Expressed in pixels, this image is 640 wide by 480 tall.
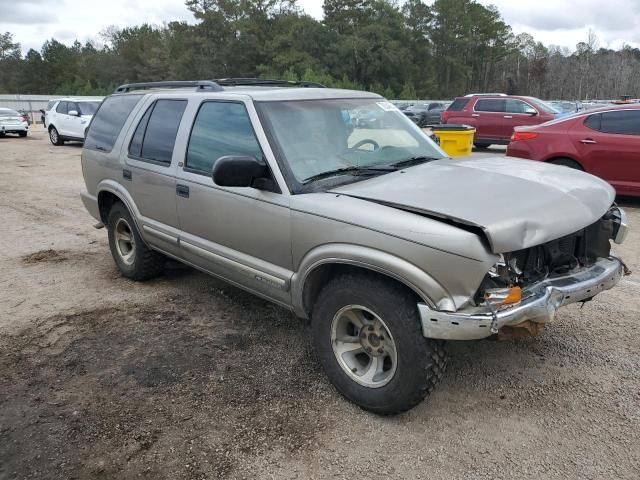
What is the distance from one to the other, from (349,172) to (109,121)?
2.96 m

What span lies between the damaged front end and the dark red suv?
1290 cm

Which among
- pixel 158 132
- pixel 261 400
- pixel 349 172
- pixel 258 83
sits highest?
pixel 258 83

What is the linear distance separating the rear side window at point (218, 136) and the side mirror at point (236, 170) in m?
0.23

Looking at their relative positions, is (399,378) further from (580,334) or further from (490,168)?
(580,334)

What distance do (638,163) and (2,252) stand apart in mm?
8767

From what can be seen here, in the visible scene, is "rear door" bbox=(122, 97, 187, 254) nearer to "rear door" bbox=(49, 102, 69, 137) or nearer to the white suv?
the white suv

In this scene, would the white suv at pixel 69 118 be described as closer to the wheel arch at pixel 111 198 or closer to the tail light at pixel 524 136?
the wheel arch at pixel 111 198

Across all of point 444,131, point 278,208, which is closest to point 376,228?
point 278,208

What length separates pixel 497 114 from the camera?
15.9 m

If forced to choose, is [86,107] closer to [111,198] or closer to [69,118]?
[69,118]

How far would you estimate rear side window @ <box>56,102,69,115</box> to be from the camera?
19.5m

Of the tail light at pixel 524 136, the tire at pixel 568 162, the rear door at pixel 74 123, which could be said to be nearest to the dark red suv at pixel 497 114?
the tail light at pixel 524 136

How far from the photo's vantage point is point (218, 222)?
384cm

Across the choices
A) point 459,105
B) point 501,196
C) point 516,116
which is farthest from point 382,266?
point 459,105
